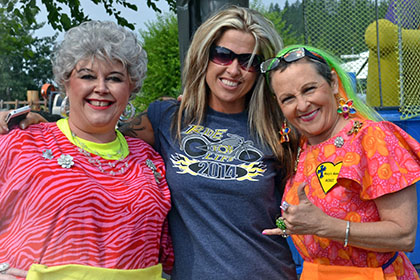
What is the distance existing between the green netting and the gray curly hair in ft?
9.19

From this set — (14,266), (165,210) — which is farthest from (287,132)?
(14,266)

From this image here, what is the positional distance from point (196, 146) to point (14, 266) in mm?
1045

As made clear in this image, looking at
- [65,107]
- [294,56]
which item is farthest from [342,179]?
[65,107]

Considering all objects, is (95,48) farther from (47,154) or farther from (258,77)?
(258,77)

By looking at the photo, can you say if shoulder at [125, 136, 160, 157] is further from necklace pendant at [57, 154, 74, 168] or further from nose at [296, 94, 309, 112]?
nose at [296, 94, 309, 112]

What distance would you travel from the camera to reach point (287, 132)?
253 cm

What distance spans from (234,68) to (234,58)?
61mm

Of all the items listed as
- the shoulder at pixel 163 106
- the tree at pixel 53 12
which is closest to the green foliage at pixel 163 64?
the tree at pixel 53 12

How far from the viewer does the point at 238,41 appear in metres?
2.62

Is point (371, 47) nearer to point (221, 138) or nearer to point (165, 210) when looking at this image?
point (221, 138)

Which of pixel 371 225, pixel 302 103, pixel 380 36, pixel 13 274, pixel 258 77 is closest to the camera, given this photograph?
pixel 13 274

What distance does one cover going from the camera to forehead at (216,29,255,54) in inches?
103

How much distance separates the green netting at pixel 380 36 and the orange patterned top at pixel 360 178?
8.88 ft

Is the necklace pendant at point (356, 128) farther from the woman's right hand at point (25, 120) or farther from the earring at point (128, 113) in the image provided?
the woman's right hand at point (25, 120)
